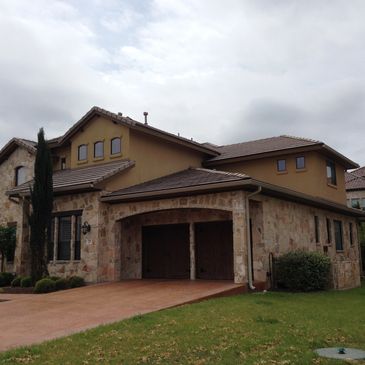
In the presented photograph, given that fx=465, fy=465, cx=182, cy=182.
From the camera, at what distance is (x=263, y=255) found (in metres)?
15.2

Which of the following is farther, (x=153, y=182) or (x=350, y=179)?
(x=350, y=179)

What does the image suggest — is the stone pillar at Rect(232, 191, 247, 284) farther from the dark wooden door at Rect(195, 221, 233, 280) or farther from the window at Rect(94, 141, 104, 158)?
the window at Rect(94, 141, 104, 158)

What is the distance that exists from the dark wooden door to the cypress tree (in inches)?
222

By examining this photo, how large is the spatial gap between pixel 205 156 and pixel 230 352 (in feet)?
55.9

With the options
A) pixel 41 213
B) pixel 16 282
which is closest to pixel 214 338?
pixel 41 213

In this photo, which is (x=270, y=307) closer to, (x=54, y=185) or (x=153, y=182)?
(x=153, y=182)

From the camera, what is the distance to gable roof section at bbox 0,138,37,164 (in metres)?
22.7

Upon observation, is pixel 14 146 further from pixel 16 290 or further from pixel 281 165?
pixel 281 165

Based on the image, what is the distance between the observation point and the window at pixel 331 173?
22253 mm

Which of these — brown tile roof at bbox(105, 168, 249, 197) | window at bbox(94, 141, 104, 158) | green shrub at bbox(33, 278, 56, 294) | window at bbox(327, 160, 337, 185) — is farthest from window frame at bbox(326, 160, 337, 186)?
green shrub at bbox(33, 278, 56, 294)

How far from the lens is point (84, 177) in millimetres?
17938

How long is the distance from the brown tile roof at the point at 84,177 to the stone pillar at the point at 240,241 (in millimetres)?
5388

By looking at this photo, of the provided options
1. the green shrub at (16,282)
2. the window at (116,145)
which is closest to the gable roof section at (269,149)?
the window at (116,145)

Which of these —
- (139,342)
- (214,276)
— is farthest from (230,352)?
(214,276)
